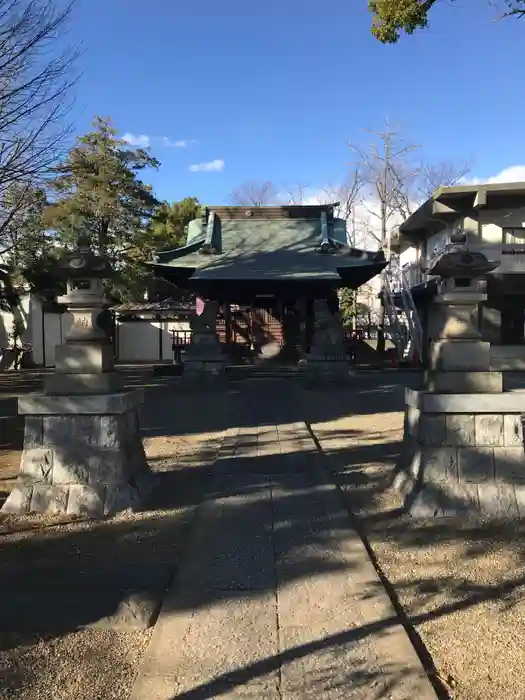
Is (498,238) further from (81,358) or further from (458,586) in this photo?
(458,586)

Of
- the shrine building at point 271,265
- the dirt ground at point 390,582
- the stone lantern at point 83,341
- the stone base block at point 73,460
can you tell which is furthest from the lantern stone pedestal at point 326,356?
the stone base block at point 73,460

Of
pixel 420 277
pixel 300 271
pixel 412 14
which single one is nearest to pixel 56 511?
pixel 412 14

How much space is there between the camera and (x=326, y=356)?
15133 millimetres

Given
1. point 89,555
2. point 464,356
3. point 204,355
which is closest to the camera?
point 89,555

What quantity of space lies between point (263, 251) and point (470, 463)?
1268 cm

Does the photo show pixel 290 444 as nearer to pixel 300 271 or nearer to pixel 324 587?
pixel 324 587

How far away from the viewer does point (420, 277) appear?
88.1ft

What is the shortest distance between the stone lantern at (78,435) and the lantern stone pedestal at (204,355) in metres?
9.60

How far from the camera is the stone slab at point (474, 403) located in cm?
511

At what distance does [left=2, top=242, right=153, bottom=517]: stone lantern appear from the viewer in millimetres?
5199

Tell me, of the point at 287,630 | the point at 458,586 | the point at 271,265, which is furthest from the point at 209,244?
the point at 287,630

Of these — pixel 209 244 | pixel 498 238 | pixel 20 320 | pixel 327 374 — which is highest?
pixel 498 238

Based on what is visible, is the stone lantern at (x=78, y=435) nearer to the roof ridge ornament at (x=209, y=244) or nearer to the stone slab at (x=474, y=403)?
Answer: the stone slab at (x=474, y=403)

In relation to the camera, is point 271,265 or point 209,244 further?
point 209,244
